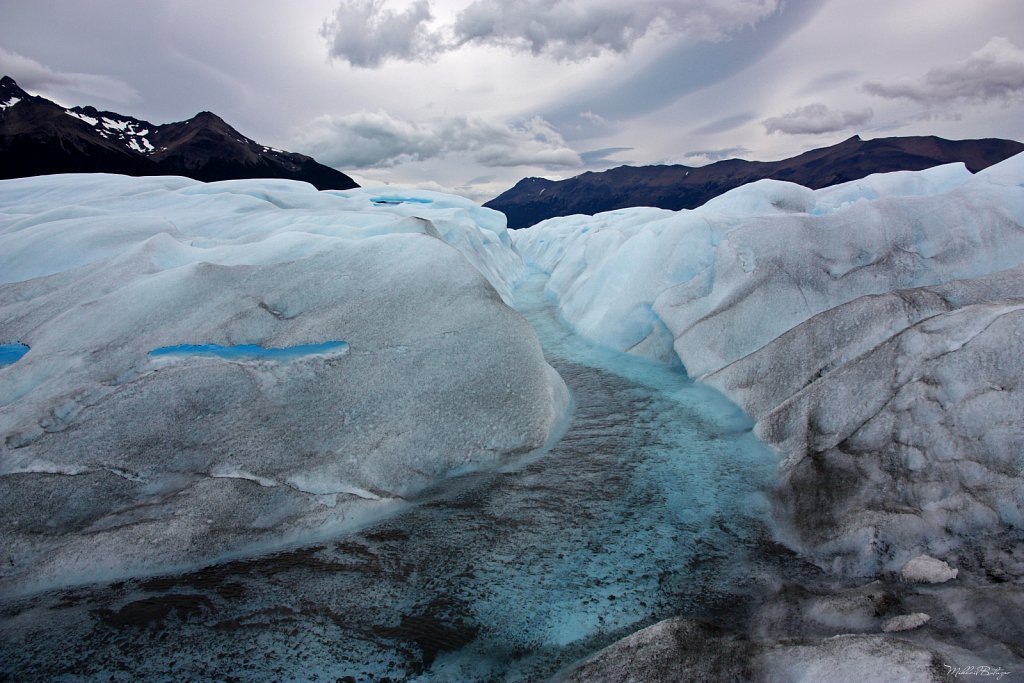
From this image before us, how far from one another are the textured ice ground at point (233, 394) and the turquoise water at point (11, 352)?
0.25 m

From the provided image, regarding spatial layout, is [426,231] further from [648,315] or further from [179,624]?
[179,624]

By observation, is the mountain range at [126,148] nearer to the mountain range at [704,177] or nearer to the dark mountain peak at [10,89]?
the dark mountain peak at [10,89]

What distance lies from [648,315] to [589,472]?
5.43 metres

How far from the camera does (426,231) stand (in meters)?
10.4

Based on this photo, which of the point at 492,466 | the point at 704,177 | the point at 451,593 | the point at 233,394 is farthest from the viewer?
the point at 704,177

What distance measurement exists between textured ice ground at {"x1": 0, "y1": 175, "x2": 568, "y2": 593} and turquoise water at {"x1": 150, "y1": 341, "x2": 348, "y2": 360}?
51 millimetres

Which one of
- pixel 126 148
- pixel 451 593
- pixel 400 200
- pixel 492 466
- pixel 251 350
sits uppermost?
pixel 126 148

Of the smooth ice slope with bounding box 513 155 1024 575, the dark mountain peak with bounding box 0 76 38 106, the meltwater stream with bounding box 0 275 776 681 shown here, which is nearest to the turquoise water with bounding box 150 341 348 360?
the meltwater stream with bounding box 0 275 776 681

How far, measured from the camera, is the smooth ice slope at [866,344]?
149 inches

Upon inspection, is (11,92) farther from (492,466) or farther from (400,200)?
(492,466)

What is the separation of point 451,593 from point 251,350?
378 cm

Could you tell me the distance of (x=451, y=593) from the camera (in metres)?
3.53

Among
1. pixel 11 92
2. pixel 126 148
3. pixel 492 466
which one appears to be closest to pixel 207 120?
pixel 126 148

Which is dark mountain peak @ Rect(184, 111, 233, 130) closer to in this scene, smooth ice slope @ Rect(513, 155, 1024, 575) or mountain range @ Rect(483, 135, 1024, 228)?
mountain range @ Rect(483, 135, 1024, 228)
